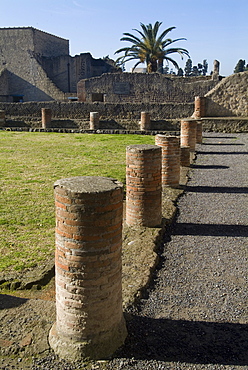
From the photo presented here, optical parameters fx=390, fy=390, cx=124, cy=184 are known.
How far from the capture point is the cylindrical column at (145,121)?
20.0m

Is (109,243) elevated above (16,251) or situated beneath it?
elevated above

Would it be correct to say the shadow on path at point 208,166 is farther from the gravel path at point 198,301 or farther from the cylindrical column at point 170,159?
the gravel path at point 198,301

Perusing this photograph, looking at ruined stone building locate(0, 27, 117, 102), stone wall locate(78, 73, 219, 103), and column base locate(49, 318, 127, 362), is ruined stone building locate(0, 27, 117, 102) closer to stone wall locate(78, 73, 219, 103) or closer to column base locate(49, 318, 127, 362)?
stone wall locate(78, 73, 219, 103)

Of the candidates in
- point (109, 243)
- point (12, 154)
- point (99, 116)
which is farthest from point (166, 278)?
point (99, 116)

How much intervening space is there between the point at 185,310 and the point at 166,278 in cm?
63

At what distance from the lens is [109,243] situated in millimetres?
2805

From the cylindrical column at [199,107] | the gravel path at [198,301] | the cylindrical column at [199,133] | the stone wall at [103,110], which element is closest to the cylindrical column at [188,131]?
the cylindrical column at [199,133]

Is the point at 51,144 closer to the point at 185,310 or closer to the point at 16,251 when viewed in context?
the point at 16,251

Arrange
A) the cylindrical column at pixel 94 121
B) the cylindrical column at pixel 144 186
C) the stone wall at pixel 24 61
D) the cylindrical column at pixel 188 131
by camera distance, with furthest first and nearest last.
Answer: the stone wall at pixel 24 61, the cylindrical column at pixel 94 121, the cylindrical column at pixel 188 131, the cylindrical column at pixel 144 186

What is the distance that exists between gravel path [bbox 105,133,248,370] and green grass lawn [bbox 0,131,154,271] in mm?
1512

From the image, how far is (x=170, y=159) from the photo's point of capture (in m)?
7.55

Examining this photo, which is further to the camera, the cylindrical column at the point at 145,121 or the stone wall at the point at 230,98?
the stone wall at the point at 230,98

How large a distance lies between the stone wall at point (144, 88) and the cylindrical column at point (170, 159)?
19.2 m

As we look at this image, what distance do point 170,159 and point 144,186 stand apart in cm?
236
